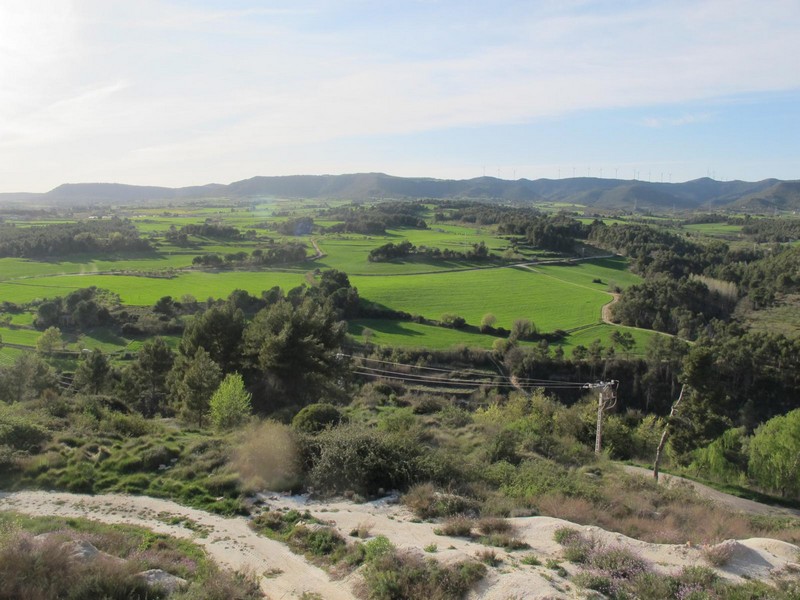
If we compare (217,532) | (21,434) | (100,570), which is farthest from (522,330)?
(100,570)

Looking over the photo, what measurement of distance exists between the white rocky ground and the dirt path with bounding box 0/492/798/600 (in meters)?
0.02

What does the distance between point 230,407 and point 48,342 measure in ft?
109

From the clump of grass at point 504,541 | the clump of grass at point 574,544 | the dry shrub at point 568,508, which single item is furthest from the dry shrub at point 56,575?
the dry shrub at point 568,508

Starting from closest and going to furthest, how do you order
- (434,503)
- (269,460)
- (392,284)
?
(434,503), (269,460), (392,284)

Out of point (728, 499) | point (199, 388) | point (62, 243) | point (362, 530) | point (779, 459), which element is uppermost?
point (62, 243)

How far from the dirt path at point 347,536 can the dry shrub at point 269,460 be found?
0.56 metres

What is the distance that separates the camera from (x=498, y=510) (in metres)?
12.1

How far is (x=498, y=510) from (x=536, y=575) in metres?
3.15

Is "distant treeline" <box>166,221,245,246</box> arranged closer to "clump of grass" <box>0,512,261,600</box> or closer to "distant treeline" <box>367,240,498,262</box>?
"distant treeline" <box>367,240,498,262</box>

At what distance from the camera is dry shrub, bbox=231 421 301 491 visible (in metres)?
14.0

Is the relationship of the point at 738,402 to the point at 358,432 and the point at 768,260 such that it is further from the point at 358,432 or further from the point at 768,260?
the point at 768,260

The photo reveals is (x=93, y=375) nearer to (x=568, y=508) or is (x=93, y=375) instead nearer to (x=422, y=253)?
(x=568, y=508)

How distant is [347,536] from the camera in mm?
11117

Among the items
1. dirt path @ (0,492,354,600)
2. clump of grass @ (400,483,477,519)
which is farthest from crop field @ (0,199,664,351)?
dirt path @ (0,492,354,600)
